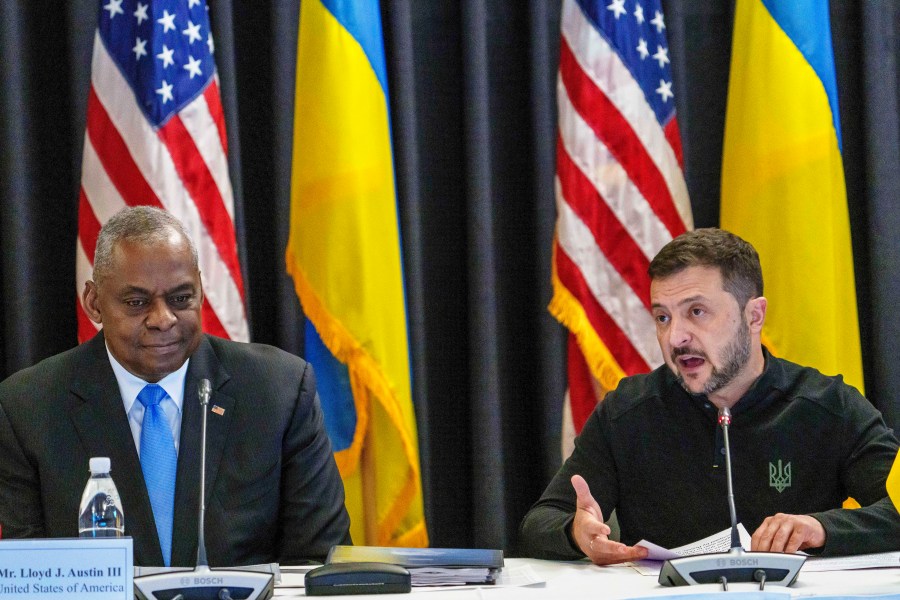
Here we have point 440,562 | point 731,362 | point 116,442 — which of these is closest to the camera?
point 440,562

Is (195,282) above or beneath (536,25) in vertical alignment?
beneath

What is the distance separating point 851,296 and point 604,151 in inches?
40.5

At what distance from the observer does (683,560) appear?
6.75 ft

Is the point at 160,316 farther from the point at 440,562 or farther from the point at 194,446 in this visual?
the point at 440,562

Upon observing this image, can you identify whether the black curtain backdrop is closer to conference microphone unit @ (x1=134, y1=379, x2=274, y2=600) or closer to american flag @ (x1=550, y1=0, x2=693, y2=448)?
american flag @ (x1=550, y1=0, x2=693, y2=448)

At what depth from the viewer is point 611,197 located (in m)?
3.99

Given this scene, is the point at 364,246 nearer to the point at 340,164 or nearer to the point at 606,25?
the point at 340,164

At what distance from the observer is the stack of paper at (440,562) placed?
2.21 meters

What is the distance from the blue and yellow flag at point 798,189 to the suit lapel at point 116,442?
2.28 metres

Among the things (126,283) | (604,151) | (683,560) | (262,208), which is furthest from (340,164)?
(683,560)

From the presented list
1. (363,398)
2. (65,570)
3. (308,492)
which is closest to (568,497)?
(308,492)

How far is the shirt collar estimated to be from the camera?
112 inches

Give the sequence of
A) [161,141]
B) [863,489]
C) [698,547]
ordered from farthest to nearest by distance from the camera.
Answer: [161,141], [863,489], [698,547]

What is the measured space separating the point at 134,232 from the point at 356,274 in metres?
1.18
